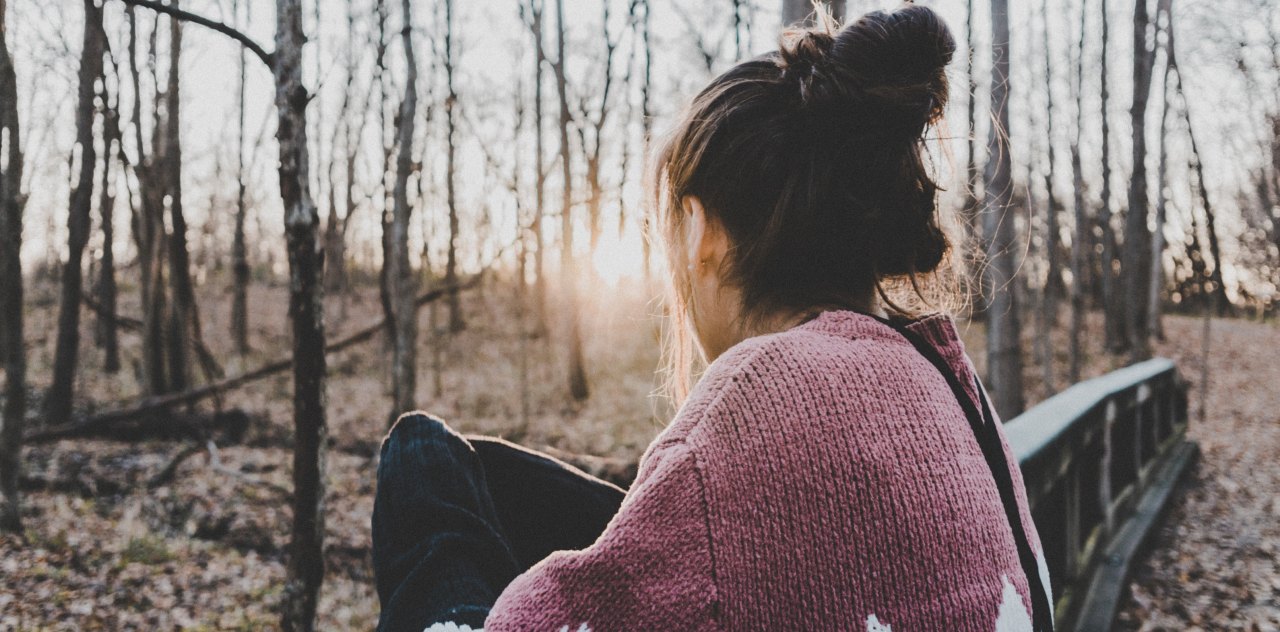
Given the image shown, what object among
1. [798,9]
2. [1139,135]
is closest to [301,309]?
[798,9]

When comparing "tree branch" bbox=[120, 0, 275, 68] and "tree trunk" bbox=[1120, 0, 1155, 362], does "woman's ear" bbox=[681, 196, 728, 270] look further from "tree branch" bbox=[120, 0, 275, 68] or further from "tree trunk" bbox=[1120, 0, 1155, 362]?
"tree trunk" bbox=[1120, 0, 1155, 362]

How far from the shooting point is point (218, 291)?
3550 centimetres

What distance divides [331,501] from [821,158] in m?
9.14

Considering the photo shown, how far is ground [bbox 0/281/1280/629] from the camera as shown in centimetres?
538

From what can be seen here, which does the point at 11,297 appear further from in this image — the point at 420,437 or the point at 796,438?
the point at 796,438

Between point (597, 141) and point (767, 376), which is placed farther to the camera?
point (597, 141)

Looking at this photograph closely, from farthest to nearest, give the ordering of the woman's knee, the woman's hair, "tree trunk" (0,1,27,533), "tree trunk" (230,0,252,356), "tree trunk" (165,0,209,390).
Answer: "tree trunk" (230,0,252,356), "tree trunk" (165,0,209,390), "tree trunk" (0,1,27,533), the woman's knee, the woman's hair

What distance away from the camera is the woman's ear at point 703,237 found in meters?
1.05

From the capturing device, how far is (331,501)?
882 centimetres

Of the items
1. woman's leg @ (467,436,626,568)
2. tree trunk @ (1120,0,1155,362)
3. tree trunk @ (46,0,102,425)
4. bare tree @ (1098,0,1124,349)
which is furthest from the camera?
bare tree @ (1098,0,1124,349)

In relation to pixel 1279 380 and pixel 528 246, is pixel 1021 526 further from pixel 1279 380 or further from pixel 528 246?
pixel 1279 380

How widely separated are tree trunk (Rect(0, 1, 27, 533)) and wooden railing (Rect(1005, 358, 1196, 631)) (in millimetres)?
7810

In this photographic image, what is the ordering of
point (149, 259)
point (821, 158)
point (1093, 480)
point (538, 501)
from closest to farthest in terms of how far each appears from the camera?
point (821, 158) < point (538, 501) < point (1093, 480) < point (149, 259)

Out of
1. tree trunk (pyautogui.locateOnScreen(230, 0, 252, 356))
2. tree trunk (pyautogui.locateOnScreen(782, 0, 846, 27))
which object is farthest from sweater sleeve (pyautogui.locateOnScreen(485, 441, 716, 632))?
tree trunk (pyautogui.locateOnScreen(230, 0, 252, 356))
